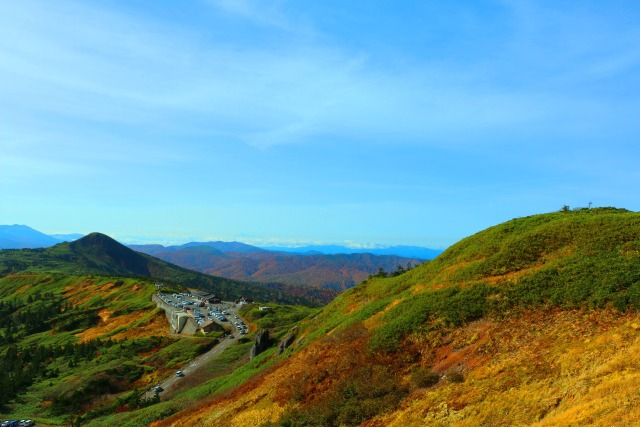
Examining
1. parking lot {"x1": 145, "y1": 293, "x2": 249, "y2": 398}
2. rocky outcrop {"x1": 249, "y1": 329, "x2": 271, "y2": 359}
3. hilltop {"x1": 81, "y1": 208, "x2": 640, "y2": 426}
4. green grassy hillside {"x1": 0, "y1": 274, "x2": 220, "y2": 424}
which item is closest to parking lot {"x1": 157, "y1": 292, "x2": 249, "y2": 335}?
parking lot {"x1": 145, "y1": 293, "x2": 249, "y2": 398}

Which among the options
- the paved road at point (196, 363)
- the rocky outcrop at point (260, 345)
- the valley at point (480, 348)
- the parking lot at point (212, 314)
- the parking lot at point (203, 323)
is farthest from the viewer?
the parking lot at point (212, 314)

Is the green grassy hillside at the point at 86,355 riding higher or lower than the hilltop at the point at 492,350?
lower

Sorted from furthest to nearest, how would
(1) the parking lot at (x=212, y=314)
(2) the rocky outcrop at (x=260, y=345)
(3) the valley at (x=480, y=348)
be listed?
(1) the parking lot at (x=212, y=314) → (2) the rocky outcrop at (x=260, y=345) → (3) the valley at (x=480, y=348)

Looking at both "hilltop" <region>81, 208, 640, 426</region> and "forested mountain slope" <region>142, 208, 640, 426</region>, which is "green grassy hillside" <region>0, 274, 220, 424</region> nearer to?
"hilltop" <region>81, 208, 640, 426</region>

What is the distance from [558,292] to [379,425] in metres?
14.5

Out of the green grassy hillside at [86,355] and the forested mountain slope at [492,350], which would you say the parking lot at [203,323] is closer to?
the green grassy hillside at [86,355]

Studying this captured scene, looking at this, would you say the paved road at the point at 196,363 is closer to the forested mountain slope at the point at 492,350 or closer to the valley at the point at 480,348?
the valley at the point at 480,348

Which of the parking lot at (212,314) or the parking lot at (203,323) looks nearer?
the parking lot at (203,323)

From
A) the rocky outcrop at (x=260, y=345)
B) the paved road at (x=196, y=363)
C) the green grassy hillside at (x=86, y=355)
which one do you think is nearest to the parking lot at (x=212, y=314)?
the paved road at (x=196, y=363)

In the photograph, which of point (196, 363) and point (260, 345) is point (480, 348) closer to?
point (260, 345)

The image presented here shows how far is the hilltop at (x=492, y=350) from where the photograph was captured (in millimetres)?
17422

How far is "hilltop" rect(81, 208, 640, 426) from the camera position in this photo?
17.4 meters

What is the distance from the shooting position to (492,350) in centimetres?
2328

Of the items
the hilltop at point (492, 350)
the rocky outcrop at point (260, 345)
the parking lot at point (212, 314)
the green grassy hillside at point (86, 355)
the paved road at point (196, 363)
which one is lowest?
the green grassy hillside at point (86, 355)
